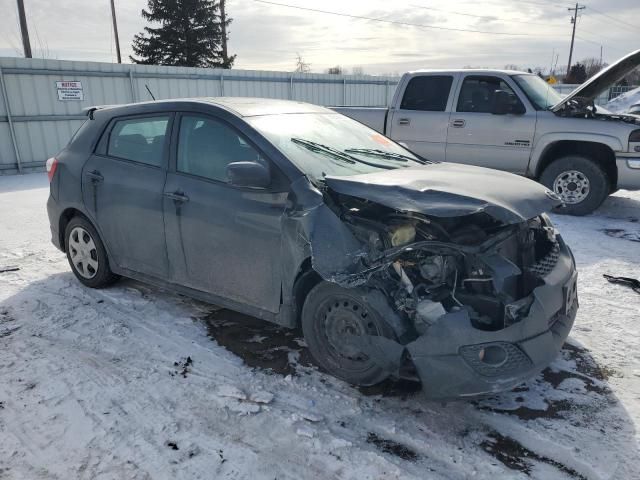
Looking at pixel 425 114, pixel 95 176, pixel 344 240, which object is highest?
pixel 425 114

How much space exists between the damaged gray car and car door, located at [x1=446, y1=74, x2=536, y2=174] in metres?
3.84

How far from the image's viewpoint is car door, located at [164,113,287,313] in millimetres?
3320

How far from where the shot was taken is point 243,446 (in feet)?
8.69

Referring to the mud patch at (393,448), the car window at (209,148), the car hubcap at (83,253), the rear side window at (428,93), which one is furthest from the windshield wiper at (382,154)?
the rear side window at (428,93)

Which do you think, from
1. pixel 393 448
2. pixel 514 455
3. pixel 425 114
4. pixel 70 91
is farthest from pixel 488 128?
pixel 70 91

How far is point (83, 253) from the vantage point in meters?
4.70

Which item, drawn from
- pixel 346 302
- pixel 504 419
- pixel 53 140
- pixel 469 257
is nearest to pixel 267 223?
pixel 346 302

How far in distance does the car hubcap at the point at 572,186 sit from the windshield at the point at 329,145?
392cm

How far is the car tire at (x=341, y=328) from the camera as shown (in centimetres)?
294

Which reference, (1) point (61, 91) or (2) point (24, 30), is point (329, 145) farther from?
(2) point (24, 30)

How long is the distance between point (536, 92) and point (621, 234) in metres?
2.52

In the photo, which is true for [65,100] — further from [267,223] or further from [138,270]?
[267,223]

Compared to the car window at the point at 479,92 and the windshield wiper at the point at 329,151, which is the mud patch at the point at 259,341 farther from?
the car window at the point at 479,92

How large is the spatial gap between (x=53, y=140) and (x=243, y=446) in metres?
12.2
